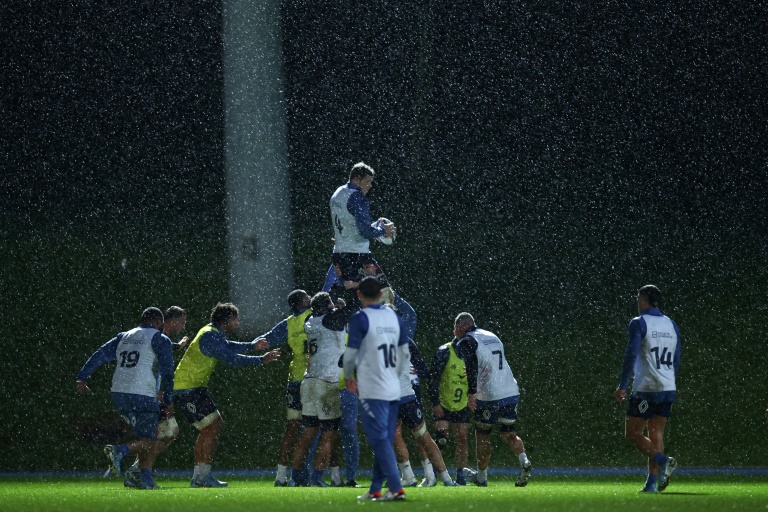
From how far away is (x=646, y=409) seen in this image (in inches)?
458

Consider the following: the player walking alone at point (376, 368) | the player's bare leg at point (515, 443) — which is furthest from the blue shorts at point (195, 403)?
the player walking alone at point (376, 368)

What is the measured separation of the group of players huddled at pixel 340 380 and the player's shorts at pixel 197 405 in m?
0.01

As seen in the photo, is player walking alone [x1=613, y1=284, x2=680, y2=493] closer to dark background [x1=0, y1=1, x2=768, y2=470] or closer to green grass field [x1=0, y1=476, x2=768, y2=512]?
green grass field [x1=0, y1=476, x2=768, y2=512]

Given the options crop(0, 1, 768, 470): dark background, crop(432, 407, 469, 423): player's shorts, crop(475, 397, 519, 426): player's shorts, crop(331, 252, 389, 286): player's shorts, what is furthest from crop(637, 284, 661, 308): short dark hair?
crop(0, 1, 768, 470): dark background

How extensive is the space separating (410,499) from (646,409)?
118 inches

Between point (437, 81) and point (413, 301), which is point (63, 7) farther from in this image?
point (413, 301)

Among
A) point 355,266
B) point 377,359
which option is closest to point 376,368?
point 377,359

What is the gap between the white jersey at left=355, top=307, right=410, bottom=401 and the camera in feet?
31.5

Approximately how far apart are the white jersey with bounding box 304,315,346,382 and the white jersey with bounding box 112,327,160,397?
1807 millimetres

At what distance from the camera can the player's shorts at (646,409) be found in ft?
38.1

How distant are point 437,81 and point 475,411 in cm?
1728

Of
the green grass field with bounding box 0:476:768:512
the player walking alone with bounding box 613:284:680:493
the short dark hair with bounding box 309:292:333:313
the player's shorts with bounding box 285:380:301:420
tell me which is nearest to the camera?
the green grass field with bounding box 0:476:768:512

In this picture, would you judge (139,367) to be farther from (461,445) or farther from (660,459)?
(660,459)

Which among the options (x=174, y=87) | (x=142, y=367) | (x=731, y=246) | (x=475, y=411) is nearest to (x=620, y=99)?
(x=731, y=246)
